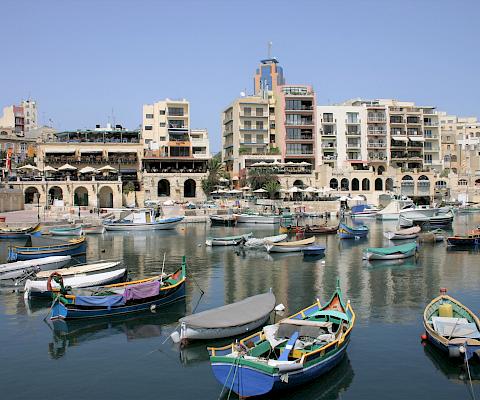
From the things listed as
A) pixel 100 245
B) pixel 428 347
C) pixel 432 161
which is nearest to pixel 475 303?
pixel 428 347

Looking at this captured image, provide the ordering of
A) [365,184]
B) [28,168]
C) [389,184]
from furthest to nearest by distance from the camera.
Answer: [389,184]
[365,184]
[28,168]

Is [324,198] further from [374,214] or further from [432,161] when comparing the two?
[432,161]

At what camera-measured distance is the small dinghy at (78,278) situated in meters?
27.0

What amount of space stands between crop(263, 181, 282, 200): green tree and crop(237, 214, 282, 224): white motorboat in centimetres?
1505

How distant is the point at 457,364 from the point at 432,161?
91.5 m

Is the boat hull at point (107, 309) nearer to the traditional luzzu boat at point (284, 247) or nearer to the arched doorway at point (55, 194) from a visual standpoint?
the traditional luzzu boat at point (284, 247)

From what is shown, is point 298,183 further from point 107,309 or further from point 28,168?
point 107,309

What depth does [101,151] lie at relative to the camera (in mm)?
85562

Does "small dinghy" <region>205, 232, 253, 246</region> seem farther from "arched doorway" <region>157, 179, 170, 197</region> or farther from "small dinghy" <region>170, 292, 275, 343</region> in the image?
Answer: "arched doorway" <region>157, 179, 170, 197</region>

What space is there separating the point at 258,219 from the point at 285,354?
167ft

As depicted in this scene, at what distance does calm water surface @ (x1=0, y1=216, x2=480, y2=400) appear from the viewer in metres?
16.6

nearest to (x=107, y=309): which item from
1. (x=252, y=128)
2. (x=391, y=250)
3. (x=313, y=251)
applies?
(x=313, y=251)

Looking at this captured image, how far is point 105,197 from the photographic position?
82688mm

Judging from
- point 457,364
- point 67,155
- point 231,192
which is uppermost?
point 67,155
